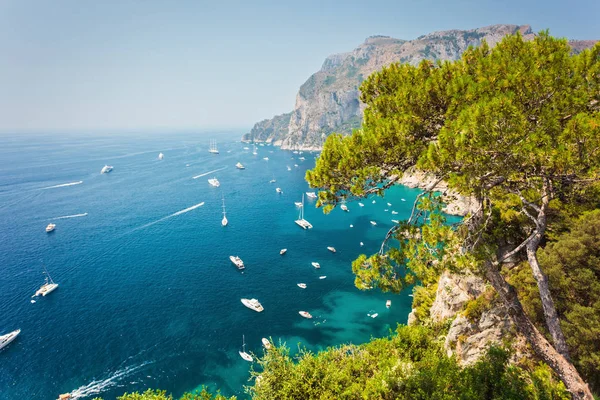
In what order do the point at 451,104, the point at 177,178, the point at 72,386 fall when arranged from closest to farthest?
the point at 451,104
the point at 72,386
the point at 177,178

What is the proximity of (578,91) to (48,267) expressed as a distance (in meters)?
66.7

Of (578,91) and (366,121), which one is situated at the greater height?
(578,91)

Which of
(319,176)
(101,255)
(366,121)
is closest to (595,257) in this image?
(366,121)

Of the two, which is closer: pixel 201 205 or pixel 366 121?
pixel 366 121

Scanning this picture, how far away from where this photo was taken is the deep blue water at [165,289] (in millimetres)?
29844

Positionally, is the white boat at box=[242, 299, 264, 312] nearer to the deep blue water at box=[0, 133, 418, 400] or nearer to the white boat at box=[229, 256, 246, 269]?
the deep blue water at box=[0, 133, 418, 400]

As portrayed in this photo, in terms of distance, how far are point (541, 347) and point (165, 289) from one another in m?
45.3

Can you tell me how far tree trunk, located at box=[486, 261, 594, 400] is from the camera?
7.79m

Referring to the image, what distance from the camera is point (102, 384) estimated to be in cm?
2755

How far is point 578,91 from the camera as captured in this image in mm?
7035

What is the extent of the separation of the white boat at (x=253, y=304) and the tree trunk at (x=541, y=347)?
34.0 m

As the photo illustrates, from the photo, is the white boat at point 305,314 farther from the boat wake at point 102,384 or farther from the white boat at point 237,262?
the boat wake at point 102,384

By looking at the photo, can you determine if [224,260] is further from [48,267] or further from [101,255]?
[48,267]

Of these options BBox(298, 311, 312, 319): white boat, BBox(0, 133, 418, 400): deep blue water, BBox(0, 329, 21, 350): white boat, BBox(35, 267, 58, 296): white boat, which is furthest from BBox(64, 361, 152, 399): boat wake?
BBox(35, 267, 58, 296): white boat
